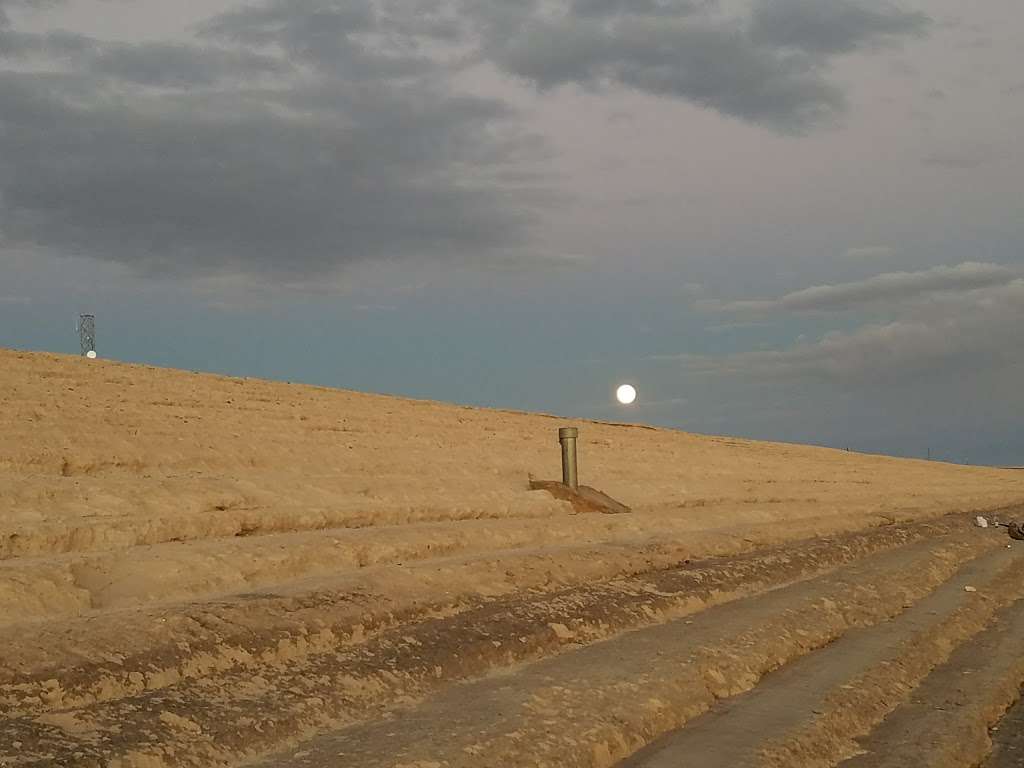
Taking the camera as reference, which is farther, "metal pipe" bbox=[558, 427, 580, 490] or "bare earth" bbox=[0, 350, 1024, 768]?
"metal pipe" bbox=[558, 427, 580, 490]

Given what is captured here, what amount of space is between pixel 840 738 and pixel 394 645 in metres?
3.81

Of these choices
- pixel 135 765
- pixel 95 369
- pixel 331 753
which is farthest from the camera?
pixel 95 369

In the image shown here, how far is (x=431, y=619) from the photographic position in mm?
10500

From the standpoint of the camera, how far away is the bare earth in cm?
743

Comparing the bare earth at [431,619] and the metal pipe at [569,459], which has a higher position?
the metal pipe at [569,459]

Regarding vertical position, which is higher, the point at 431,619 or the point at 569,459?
the point at 569,459

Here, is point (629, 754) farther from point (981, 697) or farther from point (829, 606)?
point (829, 606)

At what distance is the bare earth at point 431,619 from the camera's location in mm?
7426

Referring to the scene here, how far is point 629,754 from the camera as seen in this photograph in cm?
774

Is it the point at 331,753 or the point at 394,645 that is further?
the point at 394,645

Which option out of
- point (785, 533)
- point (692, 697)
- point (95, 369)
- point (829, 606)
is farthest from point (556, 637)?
point (95, 369)

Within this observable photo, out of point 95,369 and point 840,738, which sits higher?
point 95,369

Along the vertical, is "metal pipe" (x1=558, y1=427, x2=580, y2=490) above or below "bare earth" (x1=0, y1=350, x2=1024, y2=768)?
above

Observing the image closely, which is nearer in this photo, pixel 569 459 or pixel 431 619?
pixel 431 619
